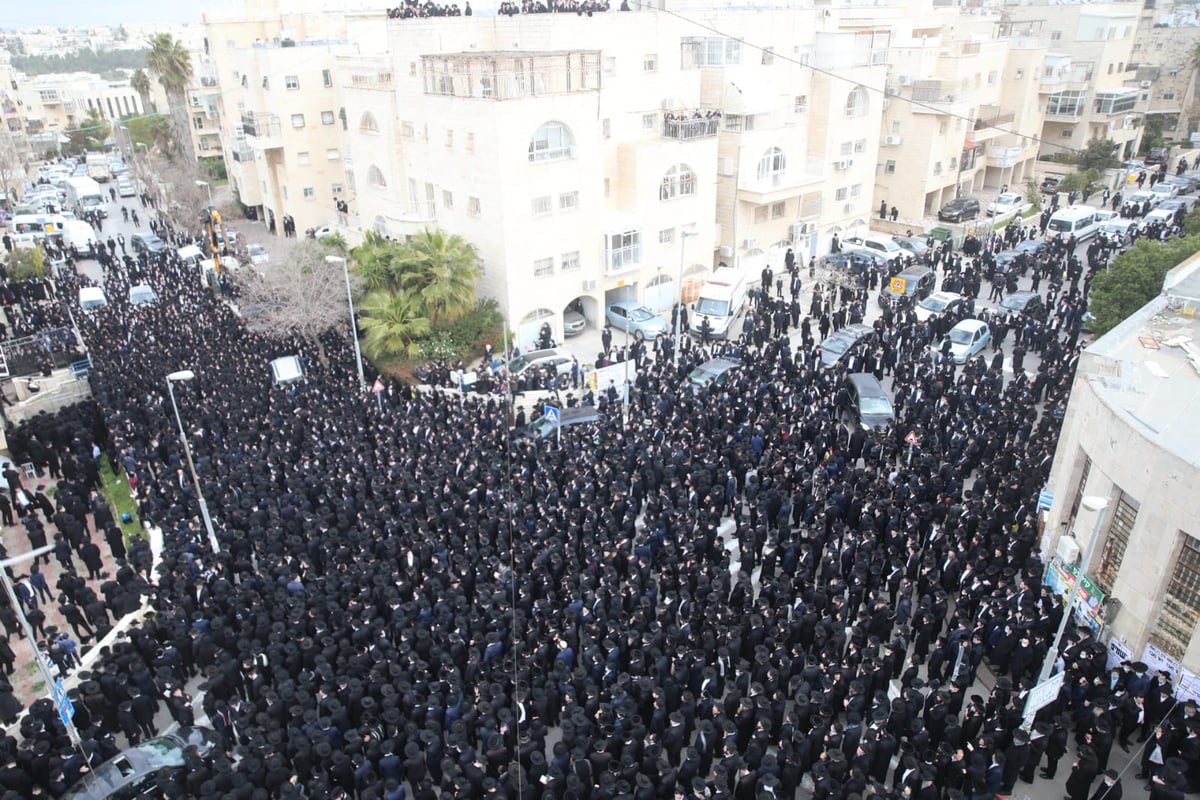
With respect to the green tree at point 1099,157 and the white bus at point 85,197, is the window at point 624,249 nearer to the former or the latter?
the green tree at point 1099,157

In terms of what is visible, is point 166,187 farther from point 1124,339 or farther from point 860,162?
point 1124,339

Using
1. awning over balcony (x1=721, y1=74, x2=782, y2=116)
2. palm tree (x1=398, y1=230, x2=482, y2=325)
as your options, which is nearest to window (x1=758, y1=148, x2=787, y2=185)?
awning over balcony (x1=721, y1=74, x2=782, y2=116)

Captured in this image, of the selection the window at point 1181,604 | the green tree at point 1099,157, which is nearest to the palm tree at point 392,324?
the window at point 1181,604

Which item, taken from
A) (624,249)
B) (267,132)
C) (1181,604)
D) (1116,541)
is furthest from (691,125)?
(267,132)

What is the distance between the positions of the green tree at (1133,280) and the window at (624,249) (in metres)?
12.3

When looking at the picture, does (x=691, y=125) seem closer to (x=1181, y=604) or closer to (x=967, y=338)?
(x=967, y=338)

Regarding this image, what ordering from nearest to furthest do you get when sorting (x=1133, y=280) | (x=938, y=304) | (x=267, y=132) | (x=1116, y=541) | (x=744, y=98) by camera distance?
(x=1116, y=541) < (x=1133, y=280) < (x=938, y=304) < (x=744, y=98) < (x=267, y=132)

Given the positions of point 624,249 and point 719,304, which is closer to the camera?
point 719,304

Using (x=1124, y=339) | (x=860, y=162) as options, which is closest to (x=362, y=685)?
(x=1124, y=339)

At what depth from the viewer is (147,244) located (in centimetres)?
3297

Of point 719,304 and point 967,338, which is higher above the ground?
point 719,304

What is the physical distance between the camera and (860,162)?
107 feet

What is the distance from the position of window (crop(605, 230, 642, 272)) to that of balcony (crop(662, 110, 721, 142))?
3.33 metres

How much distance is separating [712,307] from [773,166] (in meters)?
7.77
